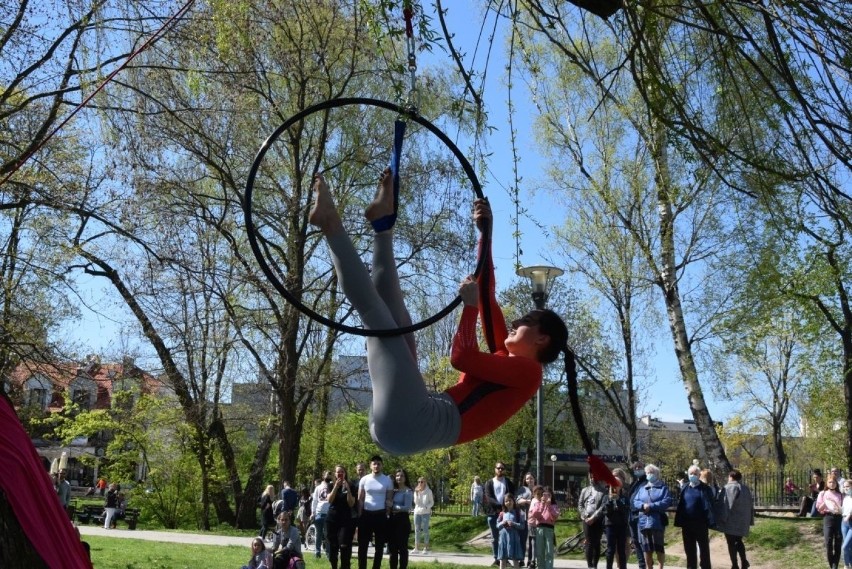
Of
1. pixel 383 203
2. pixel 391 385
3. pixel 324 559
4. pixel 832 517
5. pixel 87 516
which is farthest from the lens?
pixel 87 516

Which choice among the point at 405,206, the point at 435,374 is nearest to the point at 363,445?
the point at 435,374

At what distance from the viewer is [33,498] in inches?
143

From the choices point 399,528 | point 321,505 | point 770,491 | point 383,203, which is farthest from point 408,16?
point 770,491

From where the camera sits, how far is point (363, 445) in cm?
3869

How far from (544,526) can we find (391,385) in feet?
32.8

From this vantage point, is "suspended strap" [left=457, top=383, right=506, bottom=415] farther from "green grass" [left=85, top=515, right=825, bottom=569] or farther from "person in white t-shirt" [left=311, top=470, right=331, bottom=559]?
"person in white t-shirt" [left=311, top=470, right=331, bottom=559]

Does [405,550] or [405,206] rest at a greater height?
[405,206]

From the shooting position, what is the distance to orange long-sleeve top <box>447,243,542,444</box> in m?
4.14

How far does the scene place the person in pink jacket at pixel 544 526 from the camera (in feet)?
43.0

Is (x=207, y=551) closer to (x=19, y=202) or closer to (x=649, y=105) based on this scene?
(x=19, y=202)

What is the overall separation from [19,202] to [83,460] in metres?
23.2

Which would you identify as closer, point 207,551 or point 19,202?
point 19,202

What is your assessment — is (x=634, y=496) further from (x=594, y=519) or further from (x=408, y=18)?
(x=408, y=18)

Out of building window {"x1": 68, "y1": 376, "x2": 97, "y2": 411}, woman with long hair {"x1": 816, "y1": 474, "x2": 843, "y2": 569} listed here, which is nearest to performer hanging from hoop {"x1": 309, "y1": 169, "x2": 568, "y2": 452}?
woman with long hair {"x1": 816, "y1": 474, "x2": 843, "y2": 569}
